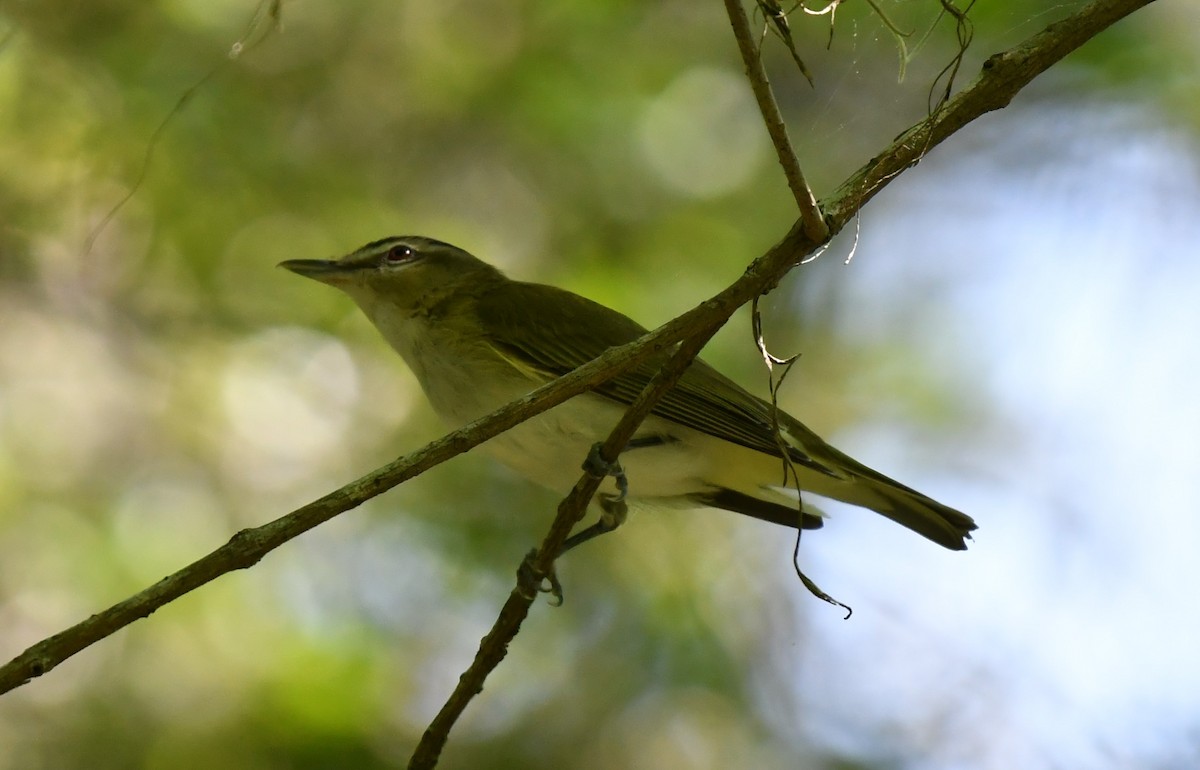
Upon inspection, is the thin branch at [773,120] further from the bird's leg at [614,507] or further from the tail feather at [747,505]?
the tail feather at [747,505]

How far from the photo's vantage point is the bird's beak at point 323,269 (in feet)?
12.9

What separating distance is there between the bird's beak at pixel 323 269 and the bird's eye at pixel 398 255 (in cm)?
11

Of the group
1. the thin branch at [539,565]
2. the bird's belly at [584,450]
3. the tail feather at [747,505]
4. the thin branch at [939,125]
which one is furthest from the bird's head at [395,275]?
the thin branch at [939,125]

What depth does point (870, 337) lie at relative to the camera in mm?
5129

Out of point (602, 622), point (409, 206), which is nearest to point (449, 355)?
point (602, 622)

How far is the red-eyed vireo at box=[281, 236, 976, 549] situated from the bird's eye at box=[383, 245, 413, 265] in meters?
0.03

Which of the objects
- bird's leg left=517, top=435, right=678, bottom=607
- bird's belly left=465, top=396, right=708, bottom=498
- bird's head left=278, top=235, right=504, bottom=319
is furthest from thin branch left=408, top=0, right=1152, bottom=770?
bird's head left=278, top=235, right=504, bottom=319

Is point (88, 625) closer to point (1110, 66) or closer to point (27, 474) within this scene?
point (27, 474)

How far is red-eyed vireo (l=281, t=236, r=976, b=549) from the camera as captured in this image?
3354 millimetres

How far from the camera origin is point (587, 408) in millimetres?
3357

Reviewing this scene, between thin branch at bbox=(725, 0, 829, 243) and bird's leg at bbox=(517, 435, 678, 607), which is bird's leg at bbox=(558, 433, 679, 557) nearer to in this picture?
bird's leg at bbox=(517, 435, 678, 607)

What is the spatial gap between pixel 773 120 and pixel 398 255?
239 centimetres

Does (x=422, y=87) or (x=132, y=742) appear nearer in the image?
(x=132, y=742)

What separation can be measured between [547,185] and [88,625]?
4.03 m
